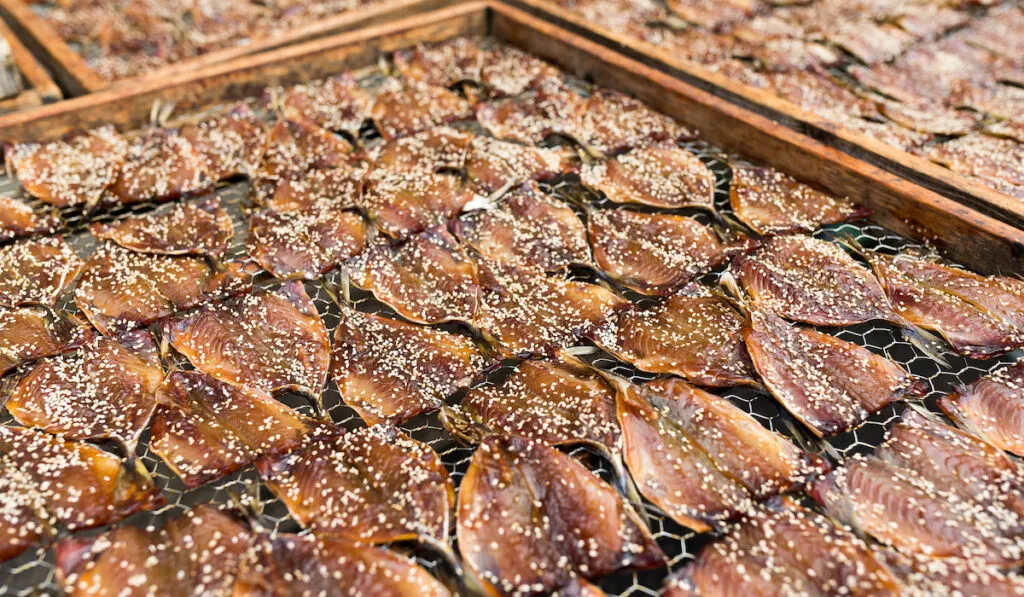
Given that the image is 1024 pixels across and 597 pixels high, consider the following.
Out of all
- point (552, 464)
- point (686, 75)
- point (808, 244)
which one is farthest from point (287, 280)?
point (686, 75)

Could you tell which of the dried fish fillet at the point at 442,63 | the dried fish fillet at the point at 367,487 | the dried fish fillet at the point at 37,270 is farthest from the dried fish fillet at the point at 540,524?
the dried fish fillet at the point at 442,63

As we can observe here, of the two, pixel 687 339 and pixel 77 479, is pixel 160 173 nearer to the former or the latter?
pixel 77 479

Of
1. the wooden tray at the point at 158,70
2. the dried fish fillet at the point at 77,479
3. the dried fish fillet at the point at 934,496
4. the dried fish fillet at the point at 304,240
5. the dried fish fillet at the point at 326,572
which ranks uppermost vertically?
the wooden tray at the point at 158,70

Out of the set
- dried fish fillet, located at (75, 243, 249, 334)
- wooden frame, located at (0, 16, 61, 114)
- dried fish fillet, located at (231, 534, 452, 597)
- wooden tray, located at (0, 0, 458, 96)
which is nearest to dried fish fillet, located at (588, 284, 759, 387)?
dried fish fillet, located at (231, 534, 452, 597)

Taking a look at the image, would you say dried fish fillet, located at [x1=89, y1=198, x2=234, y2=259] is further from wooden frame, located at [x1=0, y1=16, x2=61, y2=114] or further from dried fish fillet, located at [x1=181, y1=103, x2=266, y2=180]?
wooden frame, located at [x1=0, y1=16, x2=61, y2=114]

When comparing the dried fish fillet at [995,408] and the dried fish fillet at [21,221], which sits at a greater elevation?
the dried fish fillet at [995,408]

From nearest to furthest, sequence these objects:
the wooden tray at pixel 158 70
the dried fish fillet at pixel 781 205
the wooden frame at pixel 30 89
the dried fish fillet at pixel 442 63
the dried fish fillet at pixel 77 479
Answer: the dried fish fillet at pixel 77 479 < the dried fish fillet at pixel 781 205 < the wooden frame at pixel 30 89 < the wooden tray at pixel 158 70 < the dried fish fillet at pixel 442 63

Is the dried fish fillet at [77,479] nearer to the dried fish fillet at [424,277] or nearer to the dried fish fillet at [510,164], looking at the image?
the dried fish fillet at [424,277]

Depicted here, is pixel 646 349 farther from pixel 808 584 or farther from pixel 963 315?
pixel 963 315
